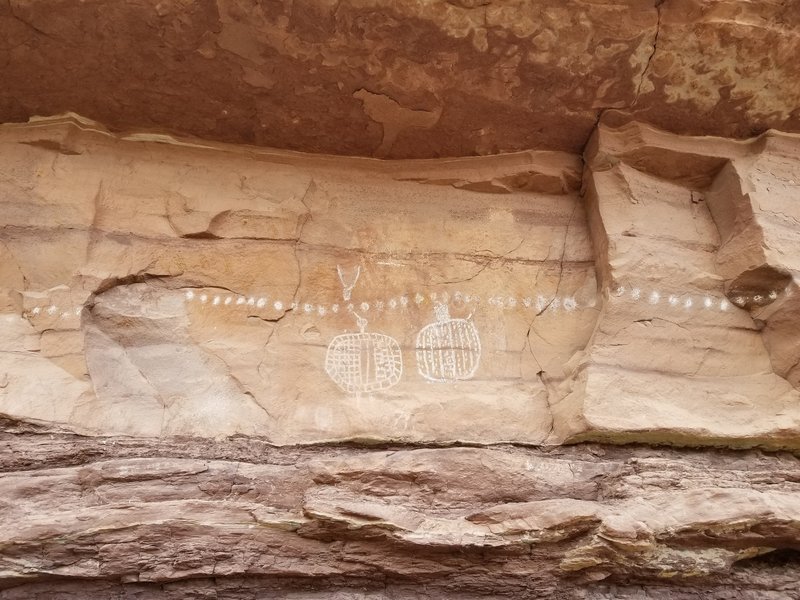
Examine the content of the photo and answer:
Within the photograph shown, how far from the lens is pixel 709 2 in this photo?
311 centimetres

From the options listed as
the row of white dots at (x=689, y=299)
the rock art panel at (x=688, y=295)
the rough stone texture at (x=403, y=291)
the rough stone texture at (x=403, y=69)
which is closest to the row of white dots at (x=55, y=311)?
the rough stone texture at (x=403, y=291)

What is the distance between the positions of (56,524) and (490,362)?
77.3 inches

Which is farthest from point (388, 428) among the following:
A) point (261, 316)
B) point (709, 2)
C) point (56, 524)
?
point (709, 2)

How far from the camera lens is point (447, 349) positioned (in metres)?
3.27

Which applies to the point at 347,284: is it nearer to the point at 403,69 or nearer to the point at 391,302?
the point at 391,302

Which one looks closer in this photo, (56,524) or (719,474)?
(56,524)

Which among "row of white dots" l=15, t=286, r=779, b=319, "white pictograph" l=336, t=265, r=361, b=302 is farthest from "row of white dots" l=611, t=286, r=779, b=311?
"white pictograph" l=336, t=265, r=361, b=302

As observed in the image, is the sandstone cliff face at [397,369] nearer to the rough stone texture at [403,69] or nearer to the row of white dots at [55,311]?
the row of white dots at [55,311]

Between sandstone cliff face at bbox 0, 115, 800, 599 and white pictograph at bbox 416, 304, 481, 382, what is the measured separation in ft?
0.04

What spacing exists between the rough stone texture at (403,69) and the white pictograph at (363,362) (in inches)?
43.0

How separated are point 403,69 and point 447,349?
1393 millimetres

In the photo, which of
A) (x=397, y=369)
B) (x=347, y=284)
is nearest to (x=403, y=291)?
(x=347, y=284)

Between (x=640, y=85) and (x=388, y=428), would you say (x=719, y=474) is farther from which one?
(x=640, y=85)

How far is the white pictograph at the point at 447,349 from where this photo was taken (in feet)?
10.5
